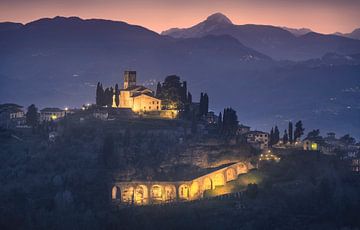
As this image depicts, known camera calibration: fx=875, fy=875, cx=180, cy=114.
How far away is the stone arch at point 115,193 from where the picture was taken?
9406 cm

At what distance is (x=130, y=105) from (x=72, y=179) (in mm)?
19021

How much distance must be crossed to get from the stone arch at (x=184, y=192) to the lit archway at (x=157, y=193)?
2078 millimetres

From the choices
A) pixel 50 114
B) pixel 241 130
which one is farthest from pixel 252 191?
pixel 50 114

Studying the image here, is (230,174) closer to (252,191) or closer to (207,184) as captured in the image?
(207,184)

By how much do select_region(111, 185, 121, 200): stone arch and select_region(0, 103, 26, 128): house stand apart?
1148 inches

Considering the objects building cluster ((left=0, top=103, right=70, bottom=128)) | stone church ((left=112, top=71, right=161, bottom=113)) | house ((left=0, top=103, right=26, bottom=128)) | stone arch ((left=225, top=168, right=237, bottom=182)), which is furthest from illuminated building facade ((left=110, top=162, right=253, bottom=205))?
house ((left=0, top=103, right=26, bottom=128))

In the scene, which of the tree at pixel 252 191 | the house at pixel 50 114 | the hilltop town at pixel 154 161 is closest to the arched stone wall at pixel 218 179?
the hilltop town at pixel 154 161

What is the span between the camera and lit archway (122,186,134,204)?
93581mm

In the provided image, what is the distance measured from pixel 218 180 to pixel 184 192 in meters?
4.67

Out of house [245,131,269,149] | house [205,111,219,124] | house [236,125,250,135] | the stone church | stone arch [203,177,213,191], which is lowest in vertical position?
stone arch [203,177,213,191]

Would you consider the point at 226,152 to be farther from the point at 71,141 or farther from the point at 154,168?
the point at 71,141

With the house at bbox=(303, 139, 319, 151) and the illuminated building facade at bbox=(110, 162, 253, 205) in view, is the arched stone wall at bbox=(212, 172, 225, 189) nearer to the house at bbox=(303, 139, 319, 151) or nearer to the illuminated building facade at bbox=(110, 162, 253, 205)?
the illuminated building facade at bbox=(110, 162, 253, 205)

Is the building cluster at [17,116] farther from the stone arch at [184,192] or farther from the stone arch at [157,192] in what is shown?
the stone arch at [184,192]

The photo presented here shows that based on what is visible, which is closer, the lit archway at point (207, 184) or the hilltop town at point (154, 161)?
the hilltop town at point (154, 161)
